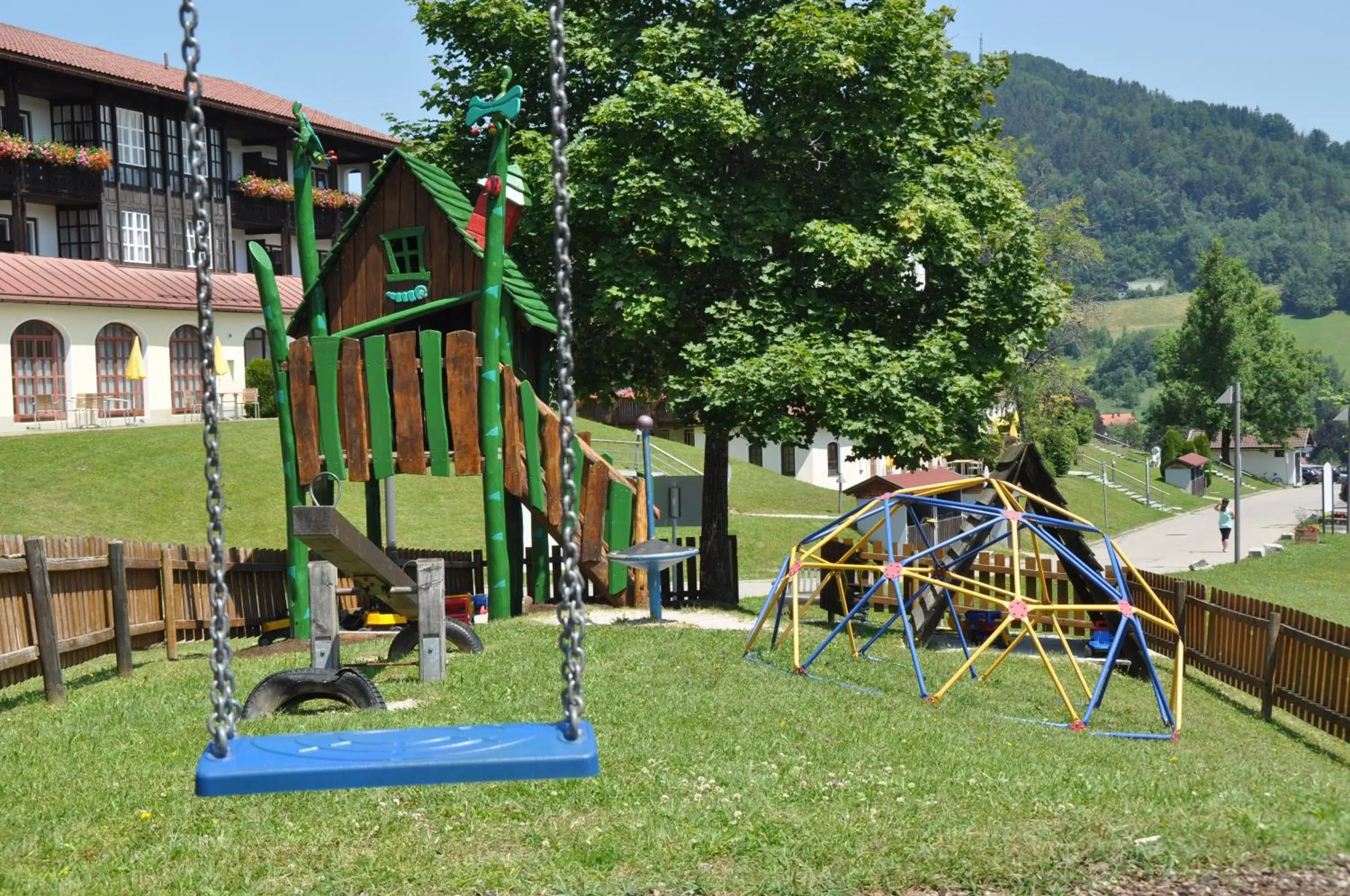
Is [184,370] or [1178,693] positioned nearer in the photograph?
[1178,693]

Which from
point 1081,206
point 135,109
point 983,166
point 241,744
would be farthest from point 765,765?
point 1081,206

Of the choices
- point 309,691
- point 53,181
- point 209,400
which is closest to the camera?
point 209,400

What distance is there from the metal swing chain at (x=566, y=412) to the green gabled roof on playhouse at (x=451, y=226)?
11286mm

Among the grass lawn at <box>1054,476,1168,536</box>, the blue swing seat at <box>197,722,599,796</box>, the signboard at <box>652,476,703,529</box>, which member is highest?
the blue swing seat at <box>197,722,599,796</box>

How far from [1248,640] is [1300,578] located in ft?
68.8

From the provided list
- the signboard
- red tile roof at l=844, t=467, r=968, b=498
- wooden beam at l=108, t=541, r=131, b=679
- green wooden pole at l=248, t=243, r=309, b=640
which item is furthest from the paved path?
wooden beam at l=108, t=541, r=131, b=679

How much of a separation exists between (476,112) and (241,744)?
1170 centimetres

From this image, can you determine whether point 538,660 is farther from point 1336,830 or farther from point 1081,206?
point 1081,206

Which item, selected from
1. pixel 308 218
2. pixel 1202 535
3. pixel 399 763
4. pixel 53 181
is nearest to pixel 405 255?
pixel 308 218

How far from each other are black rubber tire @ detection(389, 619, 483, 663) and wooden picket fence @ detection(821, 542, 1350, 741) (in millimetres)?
5130

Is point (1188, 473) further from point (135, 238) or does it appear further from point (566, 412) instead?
point (566, 412)

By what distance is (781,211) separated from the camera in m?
19.8

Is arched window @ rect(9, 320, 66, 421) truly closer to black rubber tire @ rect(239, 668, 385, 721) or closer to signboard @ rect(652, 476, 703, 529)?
signboard @ rect(652, 476, 703, 529)

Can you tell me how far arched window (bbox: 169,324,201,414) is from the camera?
43.9 m
